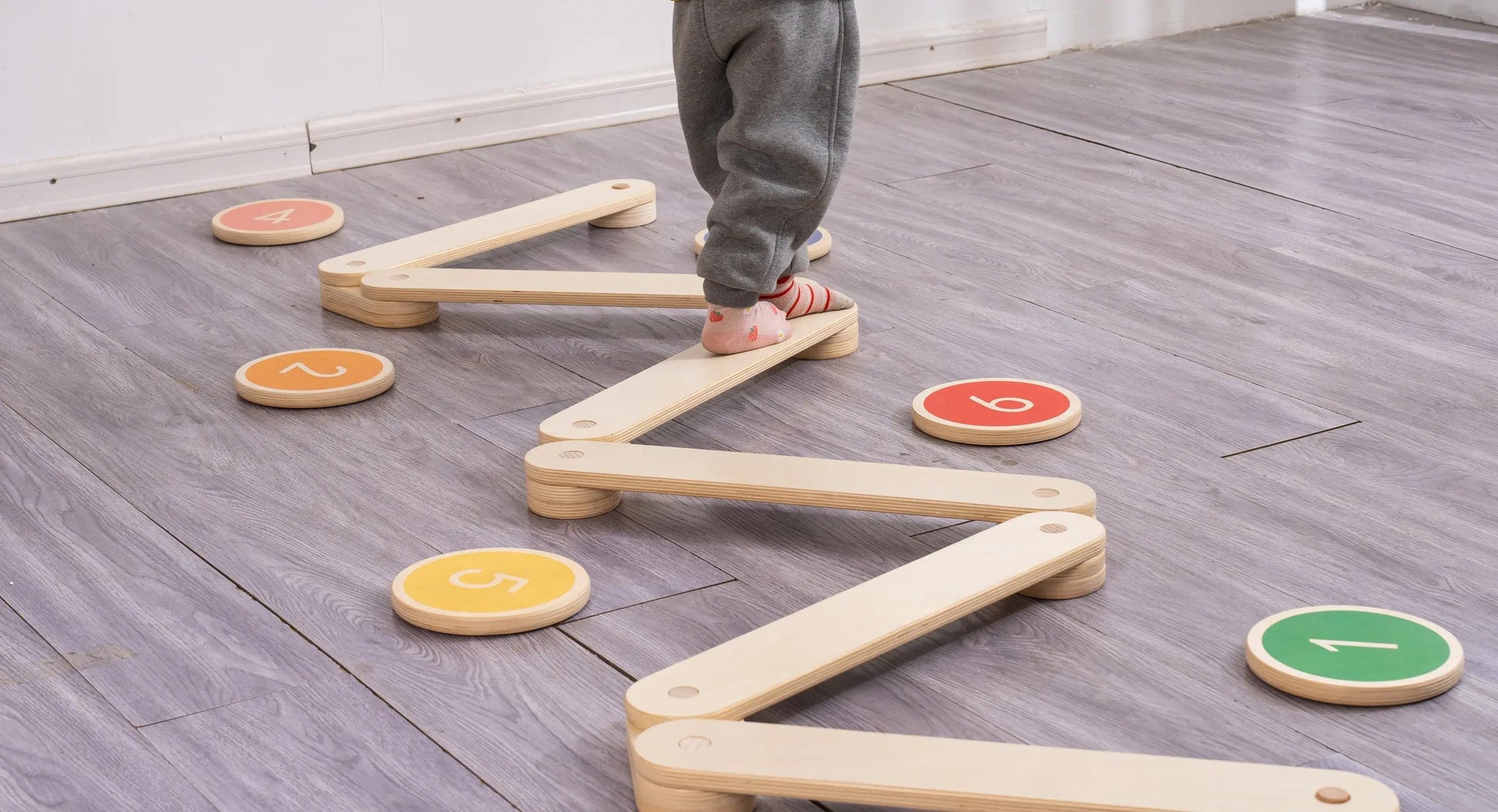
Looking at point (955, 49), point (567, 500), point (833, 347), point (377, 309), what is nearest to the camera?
point (567, 500)

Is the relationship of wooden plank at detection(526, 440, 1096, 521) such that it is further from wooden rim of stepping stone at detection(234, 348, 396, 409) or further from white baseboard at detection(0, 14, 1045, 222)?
white baseboard at detection(0, 14, 1045, 222)

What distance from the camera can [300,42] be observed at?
2.36m

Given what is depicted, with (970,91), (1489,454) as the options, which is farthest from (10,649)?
(970,91)

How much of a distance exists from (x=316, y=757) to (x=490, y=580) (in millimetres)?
226

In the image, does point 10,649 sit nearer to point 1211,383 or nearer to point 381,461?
point 381,461

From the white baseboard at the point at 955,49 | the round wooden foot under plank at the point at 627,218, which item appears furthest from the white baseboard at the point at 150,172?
the white baseboard at the point at 955,49

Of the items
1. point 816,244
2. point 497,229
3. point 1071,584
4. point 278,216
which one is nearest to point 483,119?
point 278,216

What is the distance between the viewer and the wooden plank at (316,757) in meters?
0.96

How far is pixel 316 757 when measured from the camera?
39.6 inches

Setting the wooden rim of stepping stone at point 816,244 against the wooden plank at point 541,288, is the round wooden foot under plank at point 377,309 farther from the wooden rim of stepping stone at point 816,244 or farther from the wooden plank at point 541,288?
the wooden rim of stepping stone at point 816,244

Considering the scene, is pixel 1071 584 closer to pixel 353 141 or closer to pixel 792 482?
pixel 792 482

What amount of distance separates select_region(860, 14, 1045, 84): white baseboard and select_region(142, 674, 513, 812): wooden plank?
2000 mm

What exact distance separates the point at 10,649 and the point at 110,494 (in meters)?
0.26

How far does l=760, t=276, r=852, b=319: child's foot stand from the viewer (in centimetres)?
165
